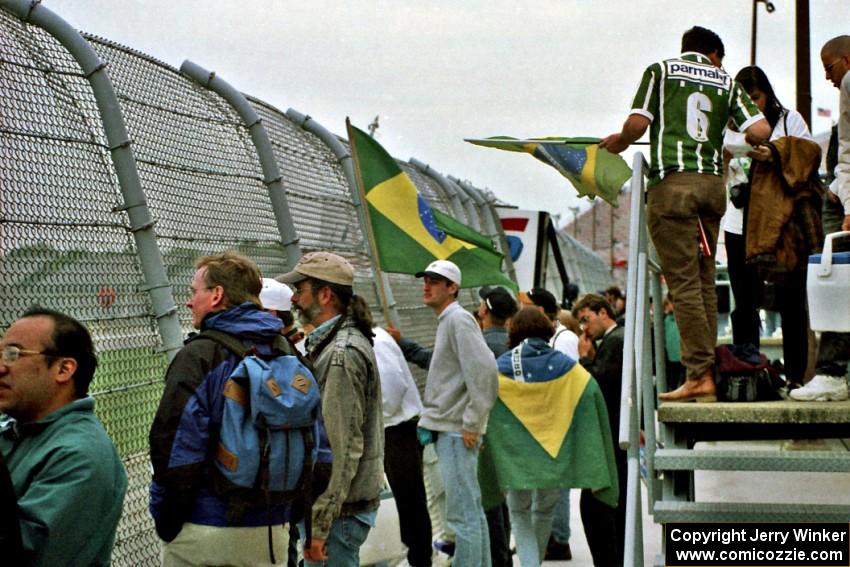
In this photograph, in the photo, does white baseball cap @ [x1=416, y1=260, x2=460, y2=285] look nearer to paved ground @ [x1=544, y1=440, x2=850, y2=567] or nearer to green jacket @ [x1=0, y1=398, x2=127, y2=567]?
paved ground @ [x1=544, y1=440, x2=850, y2=567]

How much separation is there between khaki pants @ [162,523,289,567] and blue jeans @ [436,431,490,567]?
10.1 feet

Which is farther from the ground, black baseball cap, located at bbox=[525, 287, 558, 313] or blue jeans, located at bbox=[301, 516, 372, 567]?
black baseball cap, located at bbox=[525, 287, 558, 313]

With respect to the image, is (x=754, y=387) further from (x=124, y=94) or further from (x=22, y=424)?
(x=22, y=424)

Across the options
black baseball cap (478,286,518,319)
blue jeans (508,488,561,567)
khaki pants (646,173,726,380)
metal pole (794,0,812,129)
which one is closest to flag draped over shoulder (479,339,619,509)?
blue jeans (508,488,561,567)

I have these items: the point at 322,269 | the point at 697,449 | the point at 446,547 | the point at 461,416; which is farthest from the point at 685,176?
the point at 446,547

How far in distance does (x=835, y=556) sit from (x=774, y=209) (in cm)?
187

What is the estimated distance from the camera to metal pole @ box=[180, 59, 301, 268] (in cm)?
718

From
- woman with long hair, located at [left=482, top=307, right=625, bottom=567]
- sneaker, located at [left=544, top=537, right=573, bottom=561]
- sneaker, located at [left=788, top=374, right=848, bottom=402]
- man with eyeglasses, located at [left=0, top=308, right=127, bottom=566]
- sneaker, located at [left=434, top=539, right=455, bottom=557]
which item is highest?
man with eyeglasses, located at [left=0, top=308, right=127, bottom=566]

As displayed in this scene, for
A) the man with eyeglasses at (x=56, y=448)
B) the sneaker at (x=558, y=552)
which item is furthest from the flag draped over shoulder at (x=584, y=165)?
the man with eyeglasses at (x=56, y=448)

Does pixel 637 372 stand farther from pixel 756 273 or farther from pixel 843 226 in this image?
pixel 756 273

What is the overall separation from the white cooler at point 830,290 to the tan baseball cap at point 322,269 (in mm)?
2023

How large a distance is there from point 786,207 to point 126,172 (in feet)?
10.4

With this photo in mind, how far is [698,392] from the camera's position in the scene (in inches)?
245

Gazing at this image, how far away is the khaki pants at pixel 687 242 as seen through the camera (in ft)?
20.3
